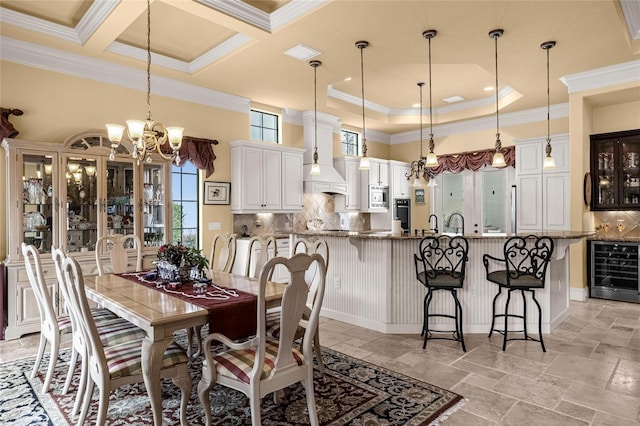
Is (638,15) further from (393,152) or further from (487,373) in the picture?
(393,152)

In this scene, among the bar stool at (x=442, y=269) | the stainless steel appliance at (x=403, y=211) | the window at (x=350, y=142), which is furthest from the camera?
the stainless steel appliance at (x=403, y=211)

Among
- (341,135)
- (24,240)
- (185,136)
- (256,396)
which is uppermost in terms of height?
(341,135)

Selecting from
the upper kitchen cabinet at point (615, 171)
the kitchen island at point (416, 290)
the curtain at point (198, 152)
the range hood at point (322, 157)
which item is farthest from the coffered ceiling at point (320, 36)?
the kitchen island at point (416, 290)

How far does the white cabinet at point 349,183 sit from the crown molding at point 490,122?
1.82m

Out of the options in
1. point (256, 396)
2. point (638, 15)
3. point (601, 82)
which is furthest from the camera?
point (601, 82)

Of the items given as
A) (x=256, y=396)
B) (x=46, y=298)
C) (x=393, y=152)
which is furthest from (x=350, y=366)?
(x=393, y=152)

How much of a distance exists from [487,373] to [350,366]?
110cm

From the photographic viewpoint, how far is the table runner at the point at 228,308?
2301mm

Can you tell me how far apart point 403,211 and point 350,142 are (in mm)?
1924

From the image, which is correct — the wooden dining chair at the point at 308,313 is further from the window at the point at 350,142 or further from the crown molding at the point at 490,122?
the crown molding at the point at 490,122

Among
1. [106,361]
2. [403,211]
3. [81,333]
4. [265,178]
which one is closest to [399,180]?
[403,211]

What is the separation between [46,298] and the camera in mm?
2801

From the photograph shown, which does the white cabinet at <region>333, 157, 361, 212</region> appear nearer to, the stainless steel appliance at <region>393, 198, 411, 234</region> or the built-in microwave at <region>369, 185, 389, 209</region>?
the built-in microwave at <region>369, 185, 389, 209</region>

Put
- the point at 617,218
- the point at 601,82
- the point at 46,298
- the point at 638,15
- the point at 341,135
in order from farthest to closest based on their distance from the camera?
1. the point at 341,135
2. the point at 617,218
3. the point at 601,82
4. the point at 638,15
5. the point at 46,298
